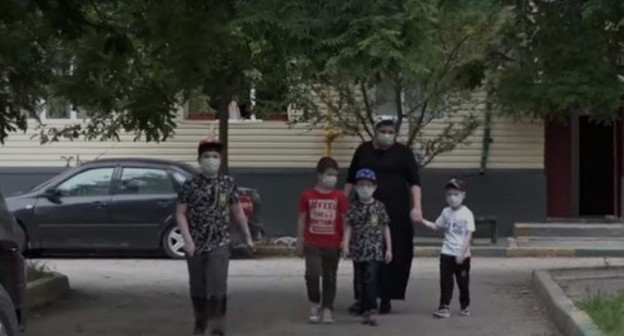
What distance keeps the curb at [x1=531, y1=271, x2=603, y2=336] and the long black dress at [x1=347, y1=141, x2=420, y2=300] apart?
1420 mm

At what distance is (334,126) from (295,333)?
12.6 meters

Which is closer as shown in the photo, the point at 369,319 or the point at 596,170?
the point at 369,319

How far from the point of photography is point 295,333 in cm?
1123

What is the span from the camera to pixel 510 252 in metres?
21.8

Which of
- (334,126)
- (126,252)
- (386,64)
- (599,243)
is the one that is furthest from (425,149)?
(386,64)

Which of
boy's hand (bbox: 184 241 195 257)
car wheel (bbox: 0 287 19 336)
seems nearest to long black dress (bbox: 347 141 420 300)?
boy's hand (bbox: 184 241 195 257)

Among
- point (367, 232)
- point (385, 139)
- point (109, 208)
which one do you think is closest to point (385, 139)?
point (385, 139)

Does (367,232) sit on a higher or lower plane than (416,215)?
lower

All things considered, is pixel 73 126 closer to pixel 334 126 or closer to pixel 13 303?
pixel 334 126

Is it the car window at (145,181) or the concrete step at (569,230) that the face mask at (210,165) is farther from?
the concrete step at (569,230)

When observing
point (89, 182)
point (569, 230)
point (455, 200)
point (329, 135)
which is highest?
point (329, 135)

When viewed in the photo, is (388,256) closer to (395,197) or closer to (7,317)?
(395,197)

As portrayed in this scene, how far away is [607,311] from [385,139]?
296 centimetres

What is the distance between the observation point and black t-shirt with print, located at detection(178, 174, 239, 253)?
1061 cm
